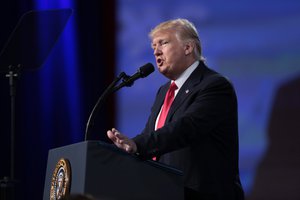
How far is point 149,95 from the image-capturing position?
4.37 metres

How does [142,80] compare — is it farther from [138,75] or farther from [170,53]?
[138,75]

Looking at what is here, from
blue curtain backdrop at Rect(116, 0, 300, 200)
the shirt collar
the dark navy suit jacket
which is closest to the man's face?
the shirt collar

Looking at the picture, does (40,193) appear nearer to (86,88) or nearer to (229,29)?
(86,88)

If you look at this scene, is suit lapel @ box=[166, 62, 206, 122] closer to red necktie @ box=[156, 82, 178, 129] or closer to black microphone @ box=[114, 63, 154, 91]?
red necktie @ box=[156, 82, 178, 129]

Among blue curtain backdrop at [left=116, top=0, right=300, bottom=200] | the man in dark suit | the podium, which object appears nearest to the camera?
the podium

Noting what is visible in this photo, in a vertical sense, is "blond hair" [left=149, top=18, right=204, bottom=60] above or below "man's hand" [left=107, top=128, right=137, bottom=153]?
above

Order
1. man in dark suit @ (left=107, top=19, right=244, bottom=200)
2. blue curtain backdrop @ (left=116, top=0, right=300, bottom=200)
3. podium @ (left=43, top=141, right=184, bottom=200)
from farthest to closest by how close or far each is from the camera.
Answer: blue curtain backdrop @ (left=116, top=0, right=300, bottom=200) → man in dark suit @ (left=107, top=19, right=244, bottom=200) → podium @ (left=43, top=141, right=184, bottom=200)

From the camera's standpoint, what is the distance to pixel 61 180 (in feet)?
7.55

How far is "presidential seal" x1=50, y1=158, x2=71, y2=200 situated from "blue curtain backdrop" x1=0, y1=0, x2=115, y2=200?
1.97 metres

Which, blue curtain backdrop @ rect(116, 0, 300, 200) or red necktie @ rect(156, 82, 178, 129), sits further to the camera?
blue curtain backdrop @ rect(116, 0, 300, 200)

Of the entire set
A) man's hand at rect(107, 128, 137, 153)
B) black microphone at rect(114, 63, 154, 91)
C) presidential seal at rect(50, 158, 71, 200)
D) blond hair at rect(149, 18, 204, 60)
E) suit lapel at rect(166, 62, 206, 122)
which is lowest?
presidential seal at rect(50, 158, 71, 200)

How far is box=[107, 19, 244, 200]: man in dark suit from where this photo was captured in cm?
243

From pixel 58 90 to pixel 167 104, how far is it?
5.60ft

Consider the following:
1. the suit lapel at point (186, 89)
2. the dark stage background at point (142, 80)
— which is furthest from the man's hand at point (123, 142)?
the dark stage background at point (142, 80)
